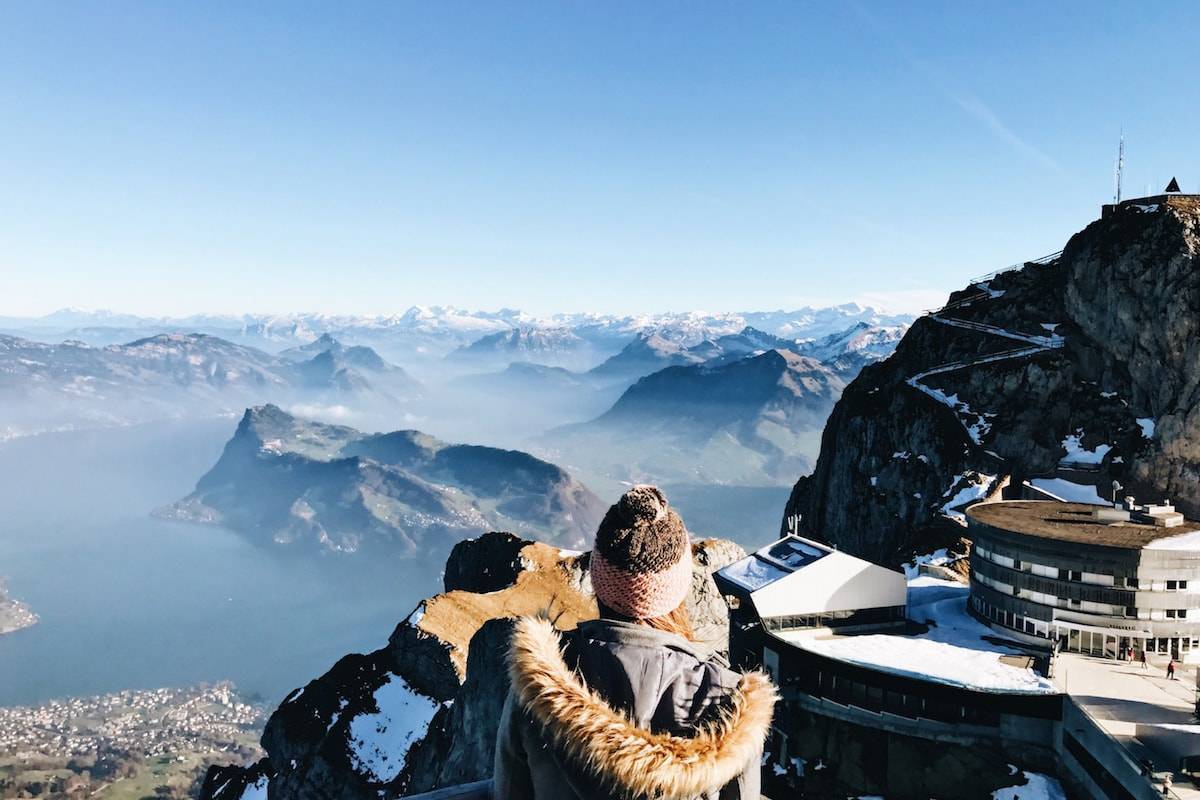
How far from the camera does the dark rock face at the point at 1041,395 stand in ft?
345

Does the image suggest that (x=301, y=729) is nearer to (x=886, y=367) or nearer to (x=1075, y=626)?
(x=1075, y=626)

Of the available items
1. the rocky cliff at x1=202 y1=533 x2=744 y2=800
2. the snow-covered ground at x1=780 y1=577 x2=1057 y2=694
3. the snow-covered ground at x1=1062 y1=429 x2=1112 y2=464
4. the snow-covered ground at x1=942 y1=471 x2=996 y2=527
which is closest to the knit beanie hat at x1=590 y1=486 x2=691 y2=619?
the snow-covered ground at x1=780 y1=577 x2=1057 y2=694

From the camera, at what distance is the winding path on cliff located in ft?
421

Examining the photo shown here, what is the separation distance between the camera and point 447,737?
65312mm

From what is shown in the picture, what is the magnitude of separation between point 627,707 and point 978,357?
14405 centimetres

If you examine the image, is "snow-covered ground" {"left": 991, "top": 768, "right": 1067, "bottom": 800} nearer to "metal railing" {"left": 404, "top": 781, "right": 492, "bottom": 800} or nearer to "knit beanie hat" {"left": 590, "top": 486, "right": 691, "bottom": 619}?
"metal railing" {"left": 404, "top": 781, "right": 492, "bottom": 800}

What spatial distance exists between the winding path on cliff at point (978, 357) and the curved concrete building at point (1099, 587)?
2795 inches

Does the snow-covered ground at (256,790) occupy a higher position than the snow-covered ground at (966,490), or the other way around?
the snow-covered ground at (966,490)

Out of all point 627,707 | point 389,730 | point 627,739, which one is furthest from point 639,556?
point 389,730

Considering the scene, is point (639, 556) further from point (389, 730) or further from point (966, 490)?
point (966, 490)

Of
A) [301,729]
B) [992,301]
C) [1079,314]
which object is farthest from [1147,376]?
[301,729]

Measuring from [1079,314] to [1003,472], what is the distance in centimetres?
2788

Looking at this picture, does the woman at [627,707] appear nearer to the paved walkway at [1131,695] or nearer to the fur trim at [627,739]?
the fur trim at [627,739]

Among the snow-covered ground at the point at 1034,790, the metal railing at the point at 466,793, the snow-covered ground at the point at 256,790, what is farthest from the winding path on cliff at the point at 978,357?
the metal railing at the point at 466,793
